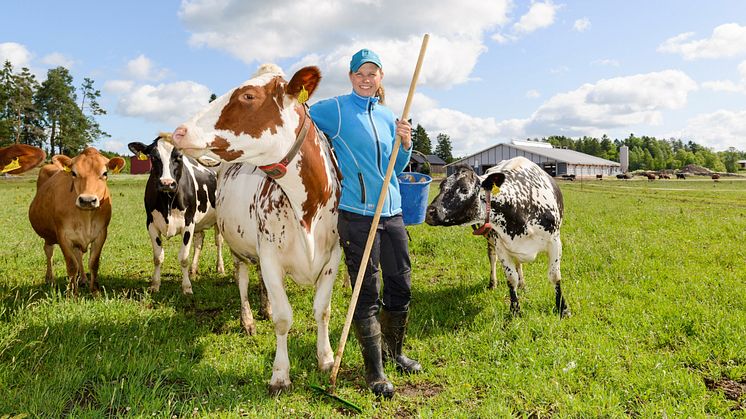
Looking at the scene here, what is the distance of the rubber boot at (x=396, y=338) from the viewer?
4172mm

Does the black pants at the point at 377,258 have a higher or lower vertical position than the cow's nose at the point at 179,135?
lower

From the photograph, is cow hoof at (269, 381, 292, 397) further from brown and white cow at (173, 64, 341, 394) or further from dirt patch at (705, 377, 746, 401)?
dirt patch at (705, 377, 746, 401)

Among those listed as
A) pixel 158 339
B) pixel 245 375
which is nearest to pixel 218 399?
pixel 245 375

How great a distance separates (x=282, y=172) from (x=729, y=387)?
405 cm

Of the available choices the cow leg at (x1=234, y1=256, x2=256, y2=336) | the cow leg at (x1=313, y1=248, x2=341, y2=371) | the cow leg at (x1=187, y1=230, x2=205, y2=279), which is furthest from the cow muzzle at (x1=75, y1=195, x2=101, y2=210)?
the cow leg at (x1=313, y1=248, x2=341, y2=371)

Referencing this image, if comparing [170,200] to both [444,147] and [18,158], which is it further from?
[444,147]

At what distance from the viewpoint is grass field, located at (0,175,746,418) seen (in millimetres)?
3580

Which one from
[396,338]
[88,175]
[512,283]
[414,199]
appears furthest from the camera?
[88,175]

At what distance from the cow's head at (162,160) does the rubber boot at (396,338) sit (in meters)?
4.01

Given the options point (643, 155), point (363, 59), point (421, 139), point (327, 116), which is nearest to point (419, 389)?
point (327, 116)

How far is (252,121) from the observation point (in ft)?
10.5

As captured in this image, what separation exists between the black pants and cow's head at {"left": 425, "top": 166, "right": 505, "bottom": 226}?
1519 mm

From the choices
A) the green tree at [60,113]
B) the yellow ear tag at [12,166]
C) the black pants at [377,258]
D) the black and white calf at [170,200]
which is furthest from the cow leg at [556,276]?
the green tree at [60,113]

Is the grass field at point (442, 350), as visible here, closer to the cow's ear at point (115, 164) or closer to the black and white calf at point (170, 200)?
the black and white calf at point (170, 200)
